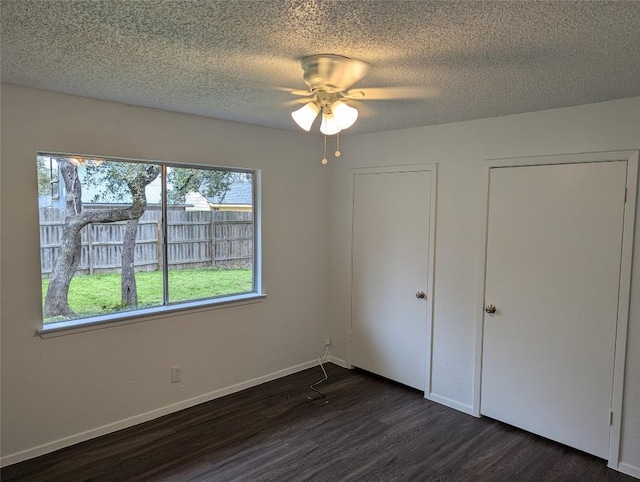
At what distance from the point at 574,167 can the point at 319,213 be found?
2.33m

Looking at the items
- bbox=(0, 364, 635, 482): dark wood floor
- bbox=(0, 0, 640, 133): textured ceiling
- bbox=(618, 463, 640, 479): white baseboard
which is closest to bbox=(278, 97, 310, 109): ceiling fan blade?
bbox=(0, 0, 640, 133): textured ceiling

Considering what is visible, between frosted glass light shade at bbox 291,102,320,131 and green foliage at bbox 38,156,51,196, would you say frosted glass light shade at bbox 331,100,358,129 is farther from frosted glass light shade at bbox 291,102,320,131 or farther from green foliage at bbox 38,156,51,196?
green foliage at bbox 38,156,51,196

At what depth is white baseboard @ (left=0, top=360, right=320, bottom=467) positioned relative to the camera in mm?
2752

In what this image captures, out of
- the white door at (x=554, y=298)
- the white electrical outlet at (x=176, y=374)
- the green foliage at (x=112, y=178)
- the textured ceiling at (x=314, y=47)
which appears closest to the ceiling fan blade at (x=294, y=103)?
the textured ceiling at (x=314, y=47)

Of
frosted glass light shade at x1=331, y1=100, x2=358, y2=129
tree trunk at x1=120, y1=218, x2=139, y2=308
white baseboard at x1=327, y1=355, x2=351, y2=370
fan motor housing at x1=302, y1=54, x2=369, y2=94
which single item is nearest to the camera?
fan motor housing at x1=302, y1=54, x2=369, y2=94

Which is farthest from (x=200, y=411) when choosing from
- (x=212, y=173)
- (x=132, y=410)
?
(x=212, y=173)

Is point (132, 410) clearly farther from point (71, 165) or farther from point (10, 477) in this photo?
point (71, 165)

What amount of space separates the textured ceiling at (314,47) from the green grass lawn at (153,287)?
134 centimetres

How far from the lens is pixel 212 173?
Answer: 12.2 feet

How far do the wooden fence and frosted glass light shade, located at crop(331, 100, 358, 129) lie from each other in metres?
1.82

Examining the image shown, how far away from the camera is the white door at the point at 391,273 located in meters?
3.82

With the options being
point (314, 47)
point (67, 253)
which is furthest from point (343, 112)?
point (67, 253)

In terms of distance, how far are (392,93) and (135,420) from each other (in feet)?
9.90

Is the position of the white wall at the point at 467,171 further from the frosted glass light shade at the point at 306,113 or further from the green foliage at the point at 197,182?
the frosted glass light shade at the point at 306,113
